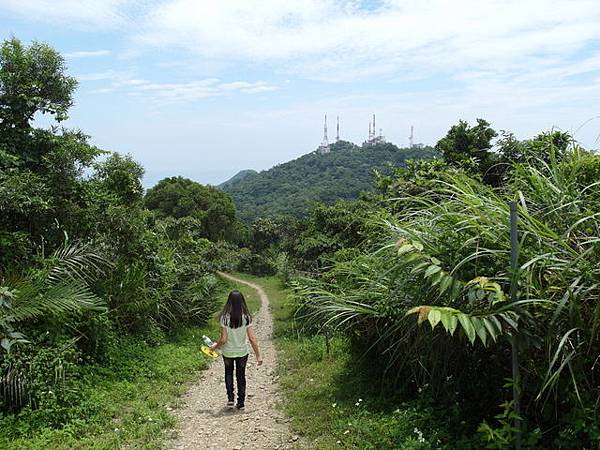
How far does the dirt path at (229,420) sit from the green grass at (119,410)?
220mm

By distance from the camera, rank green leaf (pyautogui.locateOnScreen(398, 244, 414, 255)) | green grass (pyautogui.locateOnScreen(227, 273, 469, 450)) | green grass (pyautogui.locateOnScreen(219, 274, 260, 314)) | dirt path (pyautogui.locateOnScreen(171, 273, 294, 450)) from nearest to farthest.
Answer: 1. green leaf (pyautogui.locateOnScreen(398, 244, 414, 255))
2. green grass (pyautogui.locateOnScreen(227, 273, 469, 450))
3. dirt path (pyautogui.locateOnScreen(171, 273, 294, 450))
4. green grass (pyautogui.locateOnScreen(219, 274, 260, 314))

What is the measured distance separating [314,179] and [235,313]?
72.0 m

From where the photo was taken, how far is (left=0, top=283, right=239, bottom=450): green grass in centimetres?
546

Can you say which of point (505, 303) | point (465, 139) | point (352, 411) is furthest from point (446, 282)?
point (465, 139)

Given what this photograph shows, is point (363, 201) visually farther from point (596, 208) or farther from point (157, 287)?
point (596, 208)

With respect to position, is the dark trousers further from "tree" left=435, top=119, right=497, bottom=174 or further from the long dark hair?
"tree" left=435, top=119, right=497, bottom=174

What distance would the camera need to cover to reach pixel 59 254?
323 inches

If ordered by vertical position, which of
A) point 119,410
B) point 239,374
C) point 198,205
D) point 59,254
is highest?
point 198,205

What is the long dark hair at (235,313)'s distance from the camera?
20.9 ft

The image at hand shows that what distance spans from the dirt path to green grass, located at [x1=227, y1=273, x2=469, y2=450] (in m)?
0.22

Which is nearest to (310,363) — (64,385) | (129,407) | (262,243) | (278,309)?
(129,407)

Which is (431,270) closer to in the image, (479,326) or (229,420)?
(479,326)

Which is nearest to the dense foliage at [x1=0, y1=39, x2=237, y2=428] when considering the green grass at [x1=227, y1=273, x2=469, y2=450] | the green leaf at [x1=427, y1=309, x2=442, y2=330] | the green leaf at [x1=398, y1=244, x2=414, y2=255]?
the green grass at [x1=227, y1=273, x2=469, y2=450]

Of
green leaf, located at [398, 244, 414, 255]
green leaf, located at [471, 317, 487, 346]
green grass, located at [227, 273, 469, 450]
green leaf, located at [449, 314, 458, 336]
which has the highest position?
green leaf, located at [398, 244, 414, 255]
